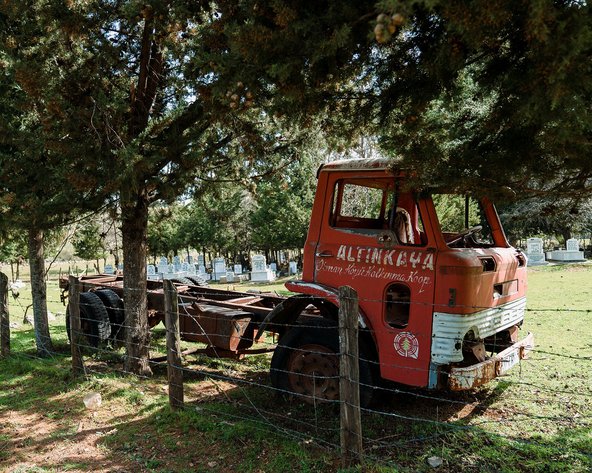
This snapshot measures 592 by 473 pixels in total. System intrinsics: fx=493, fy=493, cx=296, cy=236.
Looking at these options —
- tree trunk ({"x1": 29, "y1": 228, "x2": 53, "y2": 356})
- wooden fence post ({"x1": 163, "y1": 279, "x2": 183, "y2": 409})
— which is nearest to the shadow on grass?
wooden fence post ({"x1": 163, "y1": 279, "x2": 183, "y2": 409})

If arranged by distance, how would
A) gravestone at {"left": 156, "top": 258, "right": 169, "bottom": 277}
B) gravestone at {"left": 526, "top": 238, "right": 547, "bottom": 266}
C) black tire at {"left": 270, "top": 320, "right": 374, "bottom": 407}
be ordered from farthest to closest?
gravestone at {"left": 156, "top": 258, "right": 169, "bottom": 277} → gravestone at {"left": 526, "top": 238, "right": 547, "bottom": 266} → black tire at {"left": 270, "top": 320, "right": 374, "bottom": 407}

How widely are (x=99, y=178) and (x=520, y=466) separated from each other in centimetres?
492

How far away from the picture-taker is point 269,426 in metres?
4.91

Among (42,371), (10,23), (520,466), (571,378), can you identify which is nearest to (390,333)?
(520,466)

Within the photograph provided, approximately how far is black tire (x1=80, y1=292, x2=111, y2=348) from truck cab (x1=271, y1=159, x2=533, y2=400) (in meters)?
4.14

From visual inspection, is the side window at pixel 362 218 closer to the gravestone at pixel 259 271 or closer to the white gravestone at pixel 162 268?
the gravestone at pixel 259 271

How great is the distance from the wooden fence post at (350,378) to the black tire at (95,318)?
17.8 feet

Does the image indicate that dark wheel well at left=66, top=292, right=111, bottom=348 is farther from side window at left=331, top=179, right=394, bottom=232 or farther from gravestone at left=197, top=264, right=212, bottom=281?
gravestone at left=197, top=264, right=212, bottom=281

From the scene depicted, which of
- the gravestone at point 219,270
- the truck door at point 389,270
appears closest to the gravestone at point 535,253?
the gravestone at point 219,270

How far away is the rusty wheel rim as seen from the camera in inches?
197

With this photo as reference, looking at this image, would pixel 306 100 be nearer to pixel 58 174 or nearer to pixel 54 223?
pixel 58 174

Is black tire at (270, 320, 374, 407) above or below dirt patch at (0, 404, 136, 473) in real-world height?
above

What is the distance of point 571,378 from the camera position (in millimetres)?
6047

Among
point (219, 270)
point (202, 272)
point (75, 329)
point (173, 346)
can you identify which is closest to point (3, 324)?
point (75, 329)
